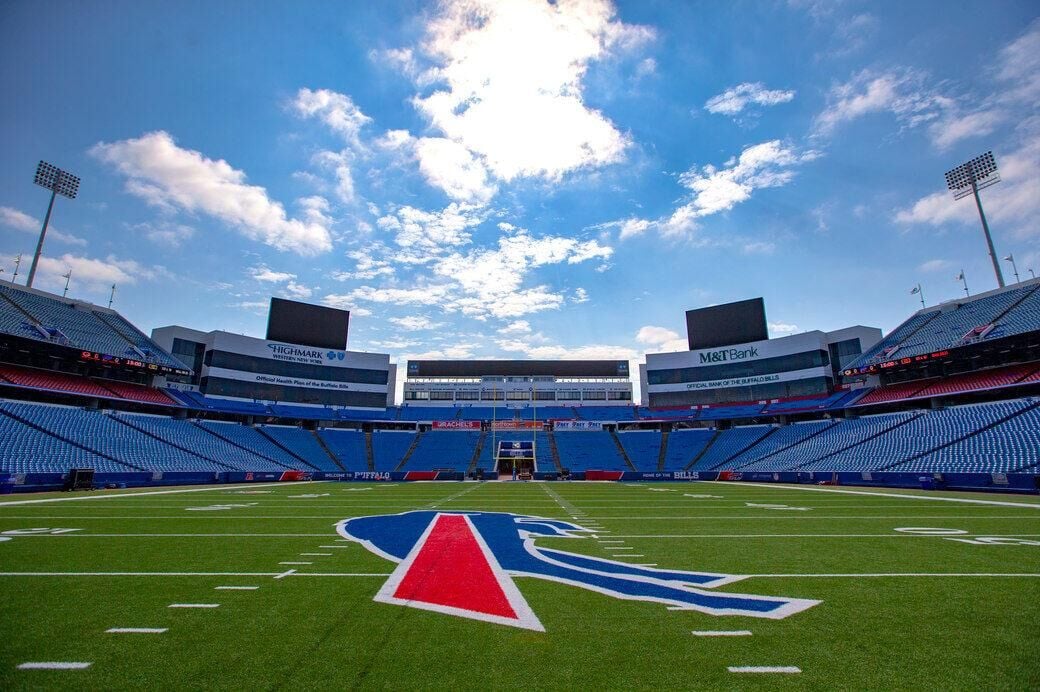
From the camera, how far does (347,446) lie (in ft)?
166

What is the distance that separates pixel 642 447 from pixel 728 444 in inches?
346

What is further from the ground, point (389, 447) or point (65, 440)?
point (389, 447)

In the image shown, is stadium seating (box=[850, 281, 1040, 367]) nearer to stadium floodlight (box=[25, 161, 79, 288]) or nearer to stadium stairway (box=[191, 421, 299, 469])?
stadium stairway (box=[191, 421, 299, 469])

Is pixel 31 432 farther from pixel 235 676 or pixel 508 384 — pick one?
pixel 508 384

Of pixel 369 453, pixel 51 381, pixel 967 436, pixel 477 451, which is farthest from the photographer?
pixel 477 451

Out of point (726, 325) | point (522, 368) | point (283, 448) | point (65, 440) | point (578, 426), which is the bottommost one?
point (283, 448)

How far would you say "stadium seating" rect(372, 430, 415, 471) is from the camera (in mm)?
48250

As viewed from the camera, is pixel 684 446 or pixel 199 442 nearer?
pixel 199 442

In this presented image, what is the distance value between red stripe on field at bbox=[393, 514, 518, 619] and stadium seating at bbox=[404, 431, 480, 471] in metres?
38.7

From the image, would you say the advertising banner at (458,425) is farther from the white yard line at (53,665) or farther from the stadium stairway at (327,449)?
the white yard line at (53,665)

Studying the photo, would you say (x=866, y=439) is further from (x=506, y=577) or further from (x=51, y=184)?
(x=51, y=184)

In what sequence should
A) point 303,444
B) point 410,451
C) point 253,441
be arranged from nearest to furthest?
point 253,441 < point 303,444 < point 410,451

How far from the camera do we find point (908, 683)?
373cm

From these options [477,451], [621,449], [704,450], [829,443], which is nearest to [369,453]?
[477,451]
